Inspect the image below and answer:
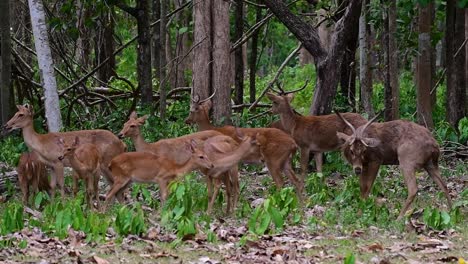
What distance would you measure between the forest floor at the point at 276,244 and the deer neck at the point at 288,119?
14.5 ft

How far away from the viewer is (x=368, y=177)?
39.0 ft

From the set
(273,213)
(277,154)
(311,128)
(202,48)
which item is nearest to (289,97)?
(311,128)

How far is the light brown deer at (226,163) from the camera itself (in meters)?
11.6

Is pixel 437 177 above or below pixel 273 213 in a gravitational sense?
below

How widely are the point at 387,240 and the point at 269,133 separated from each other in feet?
12.8

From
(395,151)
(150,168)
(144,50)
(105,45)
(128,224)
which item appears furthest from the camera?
(105,45)

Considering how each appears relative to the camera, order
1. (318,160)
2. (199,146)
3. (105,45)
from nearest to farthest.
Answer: (199,146)
(318,160)
(105,45)

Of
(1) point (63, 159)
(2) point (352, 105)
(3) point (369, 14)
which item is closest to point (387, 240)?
(1) point (63, 159)

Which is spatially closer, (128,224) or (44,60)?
(128,224)

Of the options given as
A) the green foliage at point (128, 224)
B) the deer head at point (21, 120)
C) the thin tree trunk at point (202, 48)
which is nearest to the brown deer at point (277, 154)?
the deer head at point (21, 120)

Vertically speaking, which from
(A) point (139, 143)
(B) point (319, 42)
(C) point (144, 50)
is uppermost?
(B) point (319, 42)

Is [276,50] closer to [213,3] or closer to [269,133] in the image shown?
[213,3]

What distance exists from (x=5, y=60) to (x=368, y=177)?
7428 mm

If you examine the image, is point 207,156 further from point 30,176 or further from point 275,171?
point 30,176
